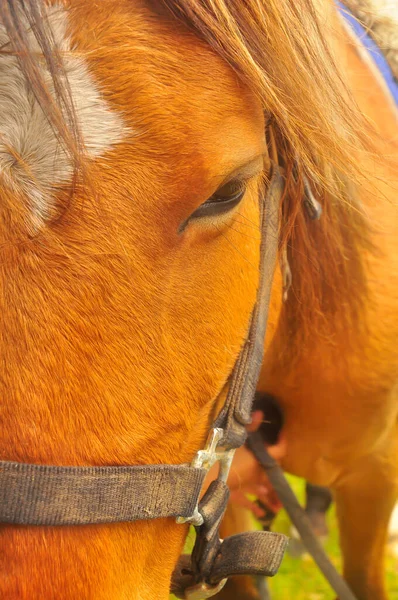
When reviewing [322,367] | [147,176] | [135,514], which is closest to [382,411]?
[322,367]

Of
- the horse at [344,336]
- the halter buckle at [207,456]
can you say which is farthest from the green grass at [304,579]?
the halter buckle at [207,456]

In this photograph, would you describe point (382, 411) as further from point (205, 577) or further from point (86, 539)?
point (86, 539)

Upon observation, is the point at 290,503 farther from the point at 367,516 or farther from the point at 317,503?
the point at 317,503

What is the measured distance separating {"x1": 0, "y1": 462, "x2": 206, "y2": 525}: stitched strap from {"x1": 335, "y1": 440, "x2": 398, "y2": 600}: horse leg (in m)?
0.98

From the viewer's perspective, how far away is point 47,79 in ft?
2.87

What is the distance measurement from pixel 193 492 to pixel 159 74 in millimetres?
575

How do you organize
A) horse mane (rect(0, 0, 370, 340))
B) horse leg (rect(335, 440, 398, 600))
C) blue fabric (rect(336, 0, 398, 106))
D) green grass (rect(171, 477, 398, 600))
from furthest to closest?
green grass (rect(171, 477, 398, 600))
horse leg (rect(335, 440, 398, 600))
blue fabric (rect(336, 0, 398, 106))
horse mane (rect(0, 0, 370, 340))

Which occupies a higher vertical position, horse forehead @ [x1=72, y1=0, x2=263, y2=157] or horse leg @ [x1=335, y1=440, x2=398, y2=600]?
horse forehead @ [x1=72, y1=0, x2=263, y2=157]

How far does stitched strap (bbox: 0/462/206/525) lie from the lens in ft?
2.84

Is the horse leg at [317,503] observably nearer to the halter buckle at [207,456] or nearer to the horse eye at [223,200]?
the halter buckle at [207,456]

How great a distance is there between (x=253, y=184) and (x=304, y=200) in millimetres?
220

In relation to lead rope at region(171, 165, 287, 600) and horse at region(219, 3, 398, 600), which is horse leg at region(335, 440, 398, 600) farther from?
lead rope at region(171, 165, 287, 600)

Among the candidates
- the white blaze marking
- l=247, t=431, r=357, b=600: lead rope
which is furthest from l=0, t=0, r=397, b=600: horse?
l=247, t=431, r=357, b=600: lead rope

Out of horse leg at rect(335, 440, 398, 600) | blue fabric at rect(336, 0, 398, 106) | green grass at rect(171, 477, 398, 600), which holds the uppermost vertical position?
blue fabric at rect(336, 0, 398, 106)
